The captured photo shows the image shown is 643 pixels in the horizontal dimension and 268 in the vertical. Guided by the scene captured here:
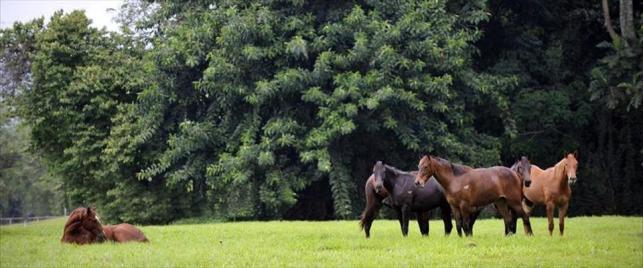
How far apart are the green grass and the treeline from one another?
9.82m

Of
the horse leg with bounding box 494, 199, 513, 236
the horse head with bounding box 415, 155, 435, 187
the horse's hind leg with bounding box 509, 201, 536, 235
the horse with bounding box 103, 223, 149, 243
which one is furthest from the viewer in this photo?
the horse with bounding box 103, 223, 149, 243

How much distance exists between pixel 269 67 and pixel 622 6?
1271 cm

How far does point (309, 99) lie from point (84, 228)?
1362 centimetres

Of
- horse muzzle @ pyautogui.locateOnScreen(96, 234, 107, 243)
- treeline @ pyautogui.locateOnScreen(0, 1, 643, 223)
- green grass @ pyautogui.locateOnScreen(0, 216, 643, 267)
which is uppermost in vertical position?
treeline @ pyautogui.locateOnScreen(0, 1, 643, 223)

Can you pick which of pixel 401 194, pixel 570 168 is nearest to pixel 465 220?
pixel 401 194

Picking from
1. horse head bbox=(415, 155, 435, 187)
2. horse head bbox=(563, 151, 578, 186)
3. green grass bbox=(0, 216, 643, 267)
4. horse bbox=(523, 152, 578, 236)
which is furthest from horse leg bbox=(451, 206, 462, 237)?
horse head bbox=(563, 151, 578, 186)

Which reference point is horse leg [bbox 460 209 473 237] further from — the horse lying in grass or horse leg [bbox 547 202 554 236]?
the horse lying in grass

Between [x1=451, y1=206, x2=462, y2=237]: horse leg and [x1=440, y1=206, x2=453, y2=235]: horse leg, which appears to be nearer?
[x1=451, y1=206, x2=462, y2=237]: horse leg

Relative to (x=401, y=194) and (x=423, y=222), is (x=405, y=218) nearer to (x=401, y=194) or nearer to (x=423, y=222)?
(x=401, y=194)

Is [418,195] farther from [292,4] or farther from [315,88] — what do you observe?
[292,4]

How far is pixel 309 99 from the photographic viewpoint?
29.5 meters

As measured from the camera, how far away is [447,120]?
106 ft

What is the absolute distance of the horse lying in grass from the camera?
16.9 metres

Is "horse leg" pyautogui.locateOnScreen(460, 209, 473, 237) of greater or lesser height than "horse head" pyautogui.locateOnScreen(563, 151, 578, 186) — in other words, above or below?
below
